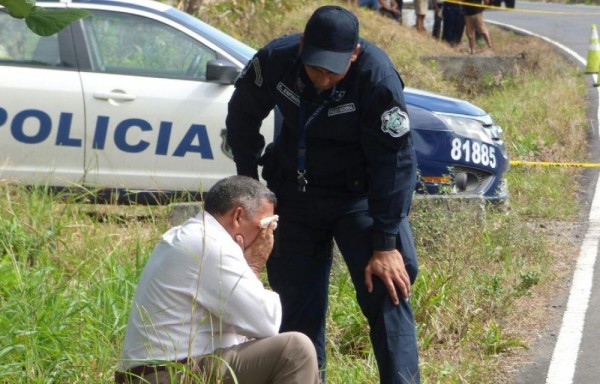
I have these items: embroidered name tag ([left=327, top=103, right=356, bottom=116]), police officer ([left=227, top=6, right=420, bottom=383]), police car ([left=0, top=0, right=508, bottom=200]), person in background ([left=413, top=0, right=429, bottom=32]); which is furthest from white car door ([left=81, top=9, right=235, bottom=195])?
person in background ([left=413, top=0, right=429, bottom=32])

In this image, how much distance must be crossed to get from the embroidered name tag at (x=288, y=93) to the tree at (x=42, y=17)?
6.17 ft

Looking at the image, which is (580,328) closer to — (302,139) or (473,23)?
(302,139)

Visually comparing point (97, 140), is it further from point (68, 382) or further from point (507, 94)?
point (507, 94)

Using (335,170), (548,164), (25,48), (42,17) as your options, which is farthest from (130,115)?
(42,17)

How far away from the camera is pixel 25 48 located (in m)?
7.36

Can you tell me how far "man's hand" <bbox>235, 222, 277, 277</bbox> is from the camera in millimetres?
4012

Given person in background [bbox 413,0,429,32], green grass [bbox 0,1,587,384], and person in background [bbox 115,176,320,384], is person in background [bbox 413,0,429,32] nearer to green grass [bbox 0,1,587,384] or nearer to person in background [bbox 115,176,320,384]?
green grass [bbox 0,1,587,384]

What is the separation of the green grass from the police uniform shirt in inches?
38.0

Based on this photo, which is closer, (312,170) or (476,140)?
(312,170)

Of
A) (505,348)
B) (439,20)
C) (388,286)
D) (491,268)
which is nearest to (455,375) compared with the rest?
(505,348)

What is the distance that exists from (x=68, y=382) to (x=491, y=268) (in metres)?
2.94

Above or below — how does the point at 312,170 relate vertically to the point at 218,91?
above

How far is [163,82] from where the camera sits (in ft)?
24.2

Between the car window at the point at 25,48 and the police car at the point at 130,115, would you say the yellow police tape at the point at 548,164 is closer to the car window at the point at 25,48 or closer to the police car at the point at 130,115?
the police car at the point at 130,115
